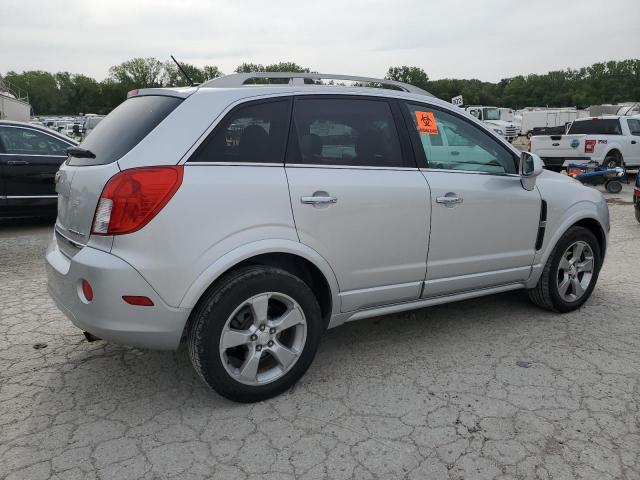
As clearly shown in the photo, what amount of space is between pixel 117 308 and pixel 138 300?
0.36 feet

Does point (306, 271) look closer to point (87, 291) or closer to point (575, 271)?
point (87, 291)

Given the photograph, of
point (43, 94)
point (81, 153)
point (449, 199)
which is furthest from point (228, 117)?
point (43, 94)

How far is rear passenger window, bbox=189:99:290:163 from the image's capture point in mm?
2838

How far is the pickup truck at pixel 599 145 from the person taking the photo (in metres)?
14.1

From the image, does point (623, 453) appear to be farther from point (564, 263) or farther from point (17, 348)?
point (17, 348)

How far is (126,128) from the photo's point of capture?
116 inches

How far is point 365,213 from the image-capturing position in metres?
3.19

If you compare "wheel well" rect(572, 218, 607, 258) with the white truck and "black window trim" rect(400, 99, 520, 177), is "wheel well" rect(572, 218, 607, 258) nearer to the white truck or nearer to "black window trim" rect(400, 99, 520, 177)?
"black window trim" rect(400, 99, 520, 177)

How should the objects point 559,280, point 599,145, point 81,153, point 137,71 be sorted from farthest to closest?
point 137,71 → point 599,145 → point 559,280 → point 81,153

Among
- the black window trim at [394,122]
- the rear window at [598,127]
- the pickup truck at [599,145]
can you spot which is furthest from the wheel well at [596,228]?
the rear window at [598,127]

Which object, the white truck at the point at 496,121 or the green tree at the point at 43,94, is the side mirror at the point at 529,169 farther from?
the green tree at the point at 43,94

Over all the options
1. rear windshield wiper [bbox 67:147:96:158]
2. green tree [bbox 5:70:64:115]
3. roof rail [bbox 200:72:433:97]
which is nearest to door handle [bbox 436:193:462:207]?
roof rail [bbox 200:72:433:97]

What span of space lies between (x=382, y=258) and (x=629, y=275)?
3598 mm

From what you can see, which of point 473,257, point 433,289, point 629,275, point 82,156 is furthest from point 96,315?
point 629,275
